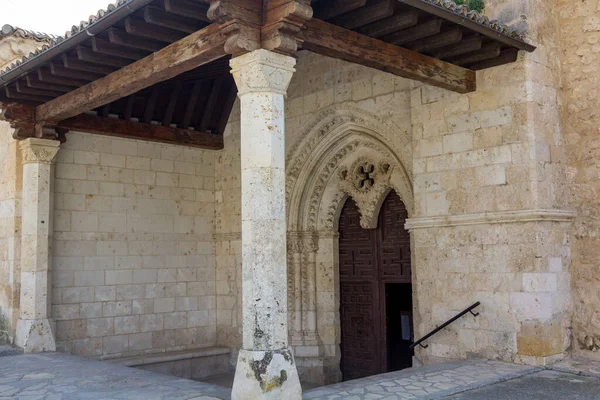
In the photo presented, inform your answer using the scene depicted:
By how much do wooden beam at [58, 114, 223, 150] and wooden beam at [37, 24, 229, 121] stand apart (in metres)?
0.54

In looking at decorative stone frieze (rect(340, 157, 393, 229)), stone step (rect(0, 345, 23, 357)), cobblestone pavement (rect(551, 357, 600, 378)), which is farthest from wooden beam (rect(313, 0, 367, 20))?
stone step (rect(0, 345, 23, 357))

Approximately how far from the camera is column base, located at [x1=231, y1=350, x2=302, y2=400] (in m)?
4.00

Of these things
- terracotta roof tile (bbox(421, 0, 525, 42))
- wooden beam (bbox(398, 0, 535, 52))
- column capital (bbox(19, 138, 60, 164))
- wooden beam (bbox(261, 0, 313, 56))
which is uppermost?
terracotta roof tile (bbox(421, 0, 525, 42))

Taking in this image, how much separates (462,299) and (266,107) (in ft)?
9.56

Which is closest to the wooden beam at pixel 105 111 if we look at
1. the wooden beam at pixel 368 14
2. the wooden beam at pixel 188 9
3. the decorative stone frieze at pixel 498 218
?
the wooden beam at pixel 188 9

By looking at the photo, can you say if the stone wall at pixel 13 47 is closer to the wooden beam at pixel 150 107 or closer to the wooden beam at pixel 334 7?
the wooden beam at pixel 150 107

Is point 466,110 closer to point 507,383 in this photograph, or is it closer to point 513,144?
point 513,144

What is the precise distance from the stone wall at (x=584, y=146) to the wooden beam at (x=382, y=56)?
101 cm

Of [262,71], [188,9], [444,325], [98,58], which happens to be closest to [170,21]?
[188,9]

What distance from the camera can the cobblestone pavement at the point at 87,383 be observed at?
4656 mm

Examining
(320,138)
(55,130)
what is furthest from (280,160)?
(55,130)

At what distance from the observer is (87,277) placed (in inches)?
296

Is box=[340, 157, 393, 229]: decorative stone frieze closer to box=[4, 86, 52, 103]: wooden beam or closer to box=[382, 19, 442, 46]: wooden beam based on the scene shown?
box=[382, 19, 442, 46]: wooden beam

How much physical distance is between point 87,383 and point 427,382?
9.52ft
